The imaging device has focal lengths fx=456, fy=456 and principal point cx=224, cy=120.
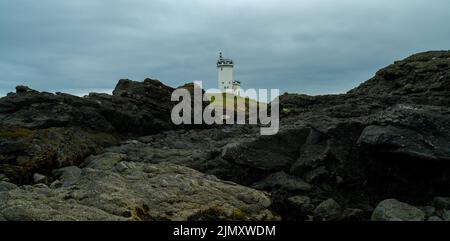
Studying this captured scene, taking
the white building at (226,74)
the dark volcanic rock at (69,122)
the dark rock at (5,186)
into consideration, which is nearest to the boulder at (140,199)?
the dark rock at (5,186)

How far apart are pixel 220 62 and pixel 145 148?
4616 inches

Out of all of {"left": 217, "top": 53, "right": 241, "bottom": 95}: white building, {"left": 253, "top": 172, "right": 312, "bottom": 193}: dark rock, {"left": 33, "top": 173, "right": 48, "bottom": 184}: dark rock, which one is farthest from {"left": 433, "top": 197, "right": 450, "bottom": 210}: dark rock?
{"left": 217, "top": 53, "right": 241, "bottom": 95}: white building

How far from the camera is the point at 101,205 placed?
17.0m

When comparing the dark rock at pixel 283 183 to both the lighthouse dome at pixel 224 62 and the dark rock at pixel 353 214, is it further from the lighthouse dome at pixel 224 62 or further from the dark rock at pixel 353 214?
the lighthouse dome at pixel 224 62

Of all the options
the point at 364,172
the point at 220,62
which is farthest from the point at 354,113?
the point at 220,62

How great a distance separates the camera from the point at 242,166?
91.1 ft

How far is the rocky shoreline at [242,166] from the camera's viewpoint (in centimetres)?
1877

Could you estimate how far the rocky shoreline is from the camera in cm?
1877

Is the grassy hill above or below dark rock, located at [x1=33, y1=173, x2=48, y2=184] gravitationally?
above

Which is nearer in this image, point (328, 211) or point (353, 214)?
point (353, 214)

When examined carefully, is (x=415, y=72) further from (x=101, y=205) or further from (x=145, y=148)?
(x=101, y=205)

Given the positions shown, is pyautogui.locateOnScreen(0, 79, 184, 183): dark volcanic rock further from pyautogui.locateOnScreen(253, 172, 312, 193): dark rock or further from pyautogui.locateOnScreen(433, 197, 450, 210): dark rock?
pyautogui.locateOnScreen(433, 197, 450, 210): dark rock

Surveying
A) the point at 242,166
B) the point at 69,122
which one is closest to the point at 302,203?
the point at 242,166

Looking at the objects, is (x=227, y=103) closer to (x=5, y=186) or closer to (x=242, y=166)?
(x=242, y=166)
